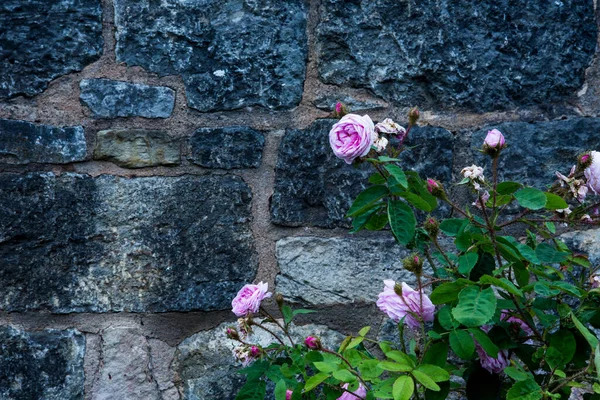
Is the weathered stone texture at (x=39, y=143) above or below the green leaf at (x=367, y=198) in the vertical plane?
below

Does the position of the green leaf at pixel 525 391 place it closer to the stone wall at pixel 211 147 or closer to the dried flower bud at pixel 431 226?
the dried flower bud at pixel 431 226

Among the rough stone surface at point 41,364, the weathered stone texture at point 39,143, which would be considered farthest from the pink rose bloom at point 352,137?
the rough stone surface at point 41,364

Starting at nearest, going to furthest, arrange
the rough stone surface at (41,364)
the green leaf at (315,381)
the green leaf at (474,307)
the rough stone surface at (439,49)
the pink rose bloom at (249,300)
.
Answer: the green leaf at (474,307) < the green leaf at (315,381) < the pink rose bloom at (249,300) < the rough stone surface at (41,364) < the rough stone surface at (439,49)

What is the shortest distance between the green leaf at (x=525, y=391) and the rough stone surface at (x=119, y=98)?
0.96 meters

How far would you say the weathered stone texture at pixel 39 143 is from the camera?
1634 millimetres

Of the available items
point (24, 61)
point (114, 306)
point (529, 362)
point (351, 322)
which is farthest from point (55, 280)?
point (529, 362)

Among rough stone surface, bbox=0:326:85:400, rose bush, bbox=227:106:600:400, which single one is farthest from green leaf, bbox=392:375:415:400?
rough stone surface, bbox=0:326:85:400

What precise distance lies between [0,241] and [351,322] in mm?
790

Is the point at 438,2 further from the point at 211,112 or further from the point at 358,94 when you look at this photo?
the point at 211,112

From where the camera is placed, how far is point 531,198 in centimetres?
122

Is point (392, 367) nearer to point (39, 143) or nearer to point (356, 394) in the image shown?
point (356, 394)

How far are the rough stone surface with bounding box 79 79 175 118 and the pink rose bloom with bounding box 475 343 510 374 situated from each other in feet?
2.86

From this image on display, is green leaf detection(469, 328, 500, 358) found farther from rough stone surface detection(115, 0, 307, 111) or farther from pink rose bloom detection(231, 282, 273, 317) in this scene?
rough stone surface detection(115, 0, 307, 111)

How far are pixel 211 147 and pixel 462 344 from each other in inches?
29.7
